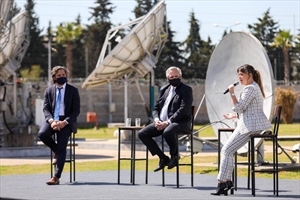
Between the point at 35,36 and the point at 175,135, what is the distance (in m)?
75.6

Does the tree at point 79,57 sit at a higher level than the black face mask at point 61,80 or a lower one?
higher

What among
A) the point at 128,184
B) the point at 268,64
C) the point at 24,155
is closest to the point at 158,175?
the point at 128,184

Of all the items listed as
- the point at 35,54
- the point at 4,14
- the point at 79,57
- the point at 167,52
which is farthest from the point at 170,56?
the point at 4,14

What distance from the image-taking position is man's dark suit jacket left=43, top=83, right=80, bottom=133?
527 inches

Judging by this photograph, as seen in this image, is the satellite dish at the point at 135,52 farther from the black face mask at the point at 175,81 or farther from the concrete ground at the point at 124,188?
the black face mask at the point at 175,81

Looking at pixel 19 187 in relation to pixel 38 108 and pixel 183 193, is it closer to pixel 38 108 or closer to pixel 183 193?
pixel 183 193

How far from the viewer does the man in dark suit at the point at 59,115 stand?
43.5 feet

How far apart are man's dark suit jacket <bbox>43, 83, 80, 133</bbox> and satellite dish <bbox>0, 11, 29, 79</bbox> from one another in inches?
622

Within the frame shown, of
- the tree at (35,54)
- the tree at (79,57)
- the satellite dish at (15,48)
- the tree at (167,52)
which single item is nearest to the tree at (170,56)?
the tree at (167,52)

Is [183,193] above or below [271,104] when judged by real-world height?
below

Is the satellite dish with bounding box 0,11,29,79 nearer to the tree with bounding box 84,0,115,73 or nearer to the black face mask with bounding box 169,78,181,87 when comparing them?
the black face mask with bounding box 169,78,181,87

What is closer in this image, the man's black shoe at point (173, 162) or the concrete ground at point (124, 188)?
the concrete ground at point (124, 188)

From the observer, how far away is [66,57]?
3415 inches

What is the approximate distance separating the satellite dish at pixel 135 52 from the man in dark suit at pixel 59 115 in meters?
14.5
